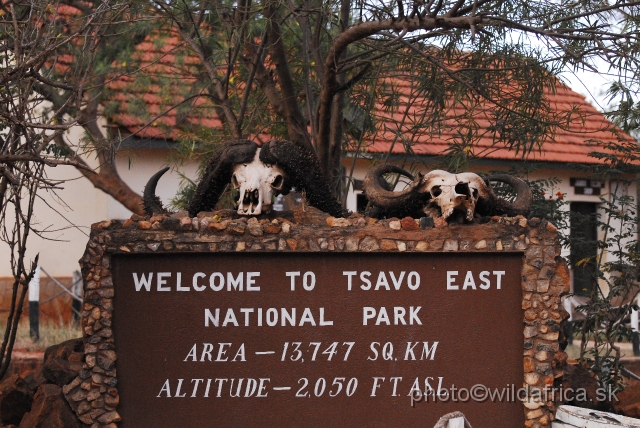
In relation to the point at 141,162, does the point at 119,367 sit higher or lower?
lower

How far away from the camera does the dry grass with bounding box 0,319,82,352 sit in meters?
9.76

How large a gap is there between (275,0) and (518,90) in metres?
2.40

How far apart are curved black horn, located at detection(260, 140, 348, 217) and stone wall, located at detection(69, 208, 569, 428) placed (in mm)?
425

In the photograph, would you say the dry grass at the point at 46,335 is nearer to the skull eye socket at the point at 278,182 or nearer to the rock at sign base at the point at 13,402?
the rock at sign base at the point at 13,402

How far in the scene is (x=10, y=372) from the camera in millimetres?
8500

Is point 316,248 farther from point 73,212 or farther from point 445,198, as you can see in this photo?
point 73,212

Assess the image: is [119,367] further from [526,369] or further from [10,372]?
[10,372]

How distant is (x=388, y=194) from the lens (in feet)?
19.2

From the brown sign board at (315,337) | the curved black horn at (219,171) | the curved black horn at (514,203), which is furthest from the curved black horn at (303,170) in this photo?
the curved black horn at (514,203)

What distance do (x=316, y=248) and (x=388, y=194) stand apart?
77 centimetres

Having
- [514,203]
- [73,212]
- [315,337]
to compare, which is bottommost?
[315,337]

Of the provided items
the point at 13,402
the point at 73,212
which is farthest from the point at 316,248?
the point at 73,212

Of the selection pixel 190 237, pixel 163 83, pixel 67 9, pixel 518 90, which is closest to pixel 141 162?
pixel 163 83

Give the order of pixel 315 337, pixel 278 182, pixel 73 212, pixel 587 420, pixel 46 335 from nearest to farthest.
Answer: pixel 587 420 < pixel 315 337 < pixel 278 182 < pixel 46 335 < pixel 73 212
